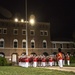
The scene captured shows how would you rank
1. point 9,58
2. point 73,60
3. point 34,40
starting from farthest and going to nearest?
point 34,40 → point 9,58 → point 73,60

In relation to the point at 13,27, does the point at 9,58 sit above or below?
below

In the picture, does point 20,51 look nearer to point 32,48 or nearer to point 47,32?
point 32,48

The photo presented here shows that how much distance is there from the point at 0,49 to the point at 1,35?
3.98 m

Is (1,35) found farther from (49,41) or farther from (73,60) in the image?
(73,60)

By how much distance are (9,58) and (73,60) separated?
29.5m

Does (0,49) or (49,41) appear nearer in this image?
(0,49)

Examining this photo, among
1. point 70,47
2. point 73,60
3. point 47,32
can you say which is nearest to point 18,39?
point 47,32

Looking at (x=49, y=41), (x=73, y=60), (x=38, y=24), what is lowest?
(x=73, y=60)

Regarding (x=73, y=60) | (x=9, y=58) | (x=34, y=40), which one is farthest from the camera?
(x=34, y=40)

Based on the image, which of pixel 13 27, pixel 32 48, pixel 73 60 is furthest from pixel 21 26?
pixel 73 60

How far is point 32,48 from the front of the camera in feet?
248

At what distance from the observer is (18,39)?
7506 cm

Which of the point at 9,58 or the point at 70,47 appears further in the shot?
the point at 70,47

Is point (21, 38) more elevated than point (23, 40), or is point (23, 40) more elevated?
point (21, 38)
